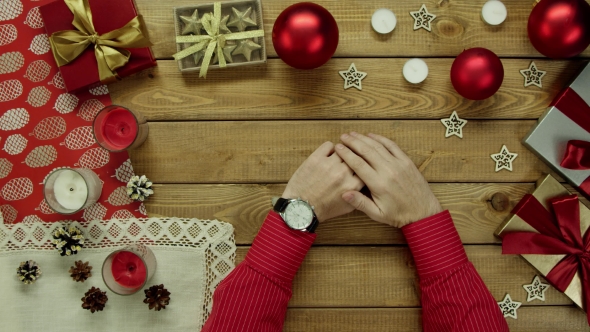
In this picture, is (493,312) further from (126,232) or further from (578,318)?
(126,232)

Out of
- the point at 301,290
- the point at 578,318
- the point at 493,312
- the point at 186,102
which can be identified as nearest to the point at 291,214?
the point at 301,290

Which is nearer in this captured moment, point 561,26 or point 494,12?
point 561,26

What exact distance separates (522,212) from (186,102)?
988mm

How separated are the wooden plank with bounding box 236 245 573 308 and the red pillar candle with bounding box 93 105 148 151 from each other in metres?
0.43

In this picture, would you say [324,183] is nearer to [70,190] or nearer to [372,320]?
[372,320]

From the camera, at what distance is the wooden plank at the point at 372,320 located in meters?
1.24

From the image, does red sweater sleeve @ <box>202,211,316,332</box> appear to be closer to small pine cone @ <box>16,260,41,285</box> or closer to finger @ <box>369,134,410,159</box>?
finger @ <box>369,134,410,159</box>

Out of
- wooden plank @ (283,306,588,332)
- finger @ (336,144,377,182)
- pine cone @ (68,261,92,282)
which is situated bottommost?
wooden plank @ (283,306,588,332)

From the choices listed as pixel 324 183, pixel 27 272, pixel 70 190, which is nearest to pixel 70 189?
pixel 70 190

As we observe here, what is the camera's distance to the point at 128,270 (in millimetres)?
1196

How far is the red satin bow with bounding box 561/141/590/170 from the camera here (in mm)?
1165

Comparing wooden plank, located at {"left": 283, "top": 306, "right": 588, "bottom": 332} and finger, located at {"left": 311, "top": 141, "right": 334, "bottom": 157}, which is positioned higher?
finger, located at {"left": 311, "top": 141, "right": 334, "bottom": 157}

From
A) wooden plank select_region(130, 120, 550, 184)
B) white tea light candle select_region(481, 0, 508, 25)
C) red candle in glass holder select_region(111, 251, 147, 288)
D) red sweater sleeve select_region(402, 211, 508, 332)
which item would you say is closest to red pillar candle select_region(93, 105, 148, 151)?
wooden plank select_region(130, 120, 550, 184)

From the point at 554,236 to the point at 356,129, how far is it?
24.4 inches
